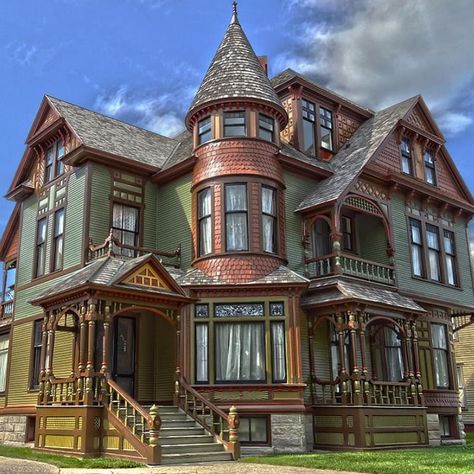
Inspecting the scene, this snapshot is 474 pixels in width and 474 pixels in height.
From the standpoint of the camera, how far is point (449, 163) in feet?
96.4

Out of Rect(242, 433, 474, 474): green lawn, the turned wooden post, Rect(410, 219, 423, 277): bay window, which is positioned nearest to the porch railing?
Rect(242, 433, 474, 474): green lawn

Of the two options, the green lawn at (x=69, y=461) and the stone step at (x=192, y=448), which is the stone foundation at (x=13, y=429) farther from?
the stone step at (x=192, y=448)

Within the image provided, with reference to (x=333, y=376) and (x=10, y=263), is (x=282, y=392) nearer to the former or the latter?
(x=333, y=376)

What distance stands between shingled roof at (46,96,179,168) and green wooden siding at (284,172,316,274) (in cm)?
524

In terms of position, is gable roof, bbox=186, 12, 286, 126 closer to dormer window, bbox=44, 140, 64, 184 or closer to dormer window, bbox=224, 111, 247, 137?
dormer window, bbox=224, 111, 247, 137

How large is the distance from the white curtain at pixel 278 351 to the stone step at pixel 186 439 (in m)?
3.79

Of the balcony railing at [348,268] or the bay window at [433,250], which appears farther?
the bay window at [433,250]

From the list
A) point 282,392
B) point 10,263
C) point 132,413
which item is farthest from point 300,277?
point 10,263

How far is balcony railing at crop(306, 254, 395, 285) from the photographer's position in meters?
21.9

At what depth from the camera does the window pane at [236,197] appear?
2206 centimetres

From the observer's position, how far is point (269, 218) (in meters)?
22.4

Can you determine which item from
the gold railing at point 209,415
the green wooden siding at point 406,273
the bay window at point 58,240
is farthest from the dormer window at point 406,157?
the bay window at point 58,240

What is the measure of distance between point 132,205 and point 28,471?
41.1 ft

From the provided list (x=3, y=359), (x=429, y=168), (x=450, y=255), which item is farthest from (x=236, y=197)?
(x=3, y=359)
